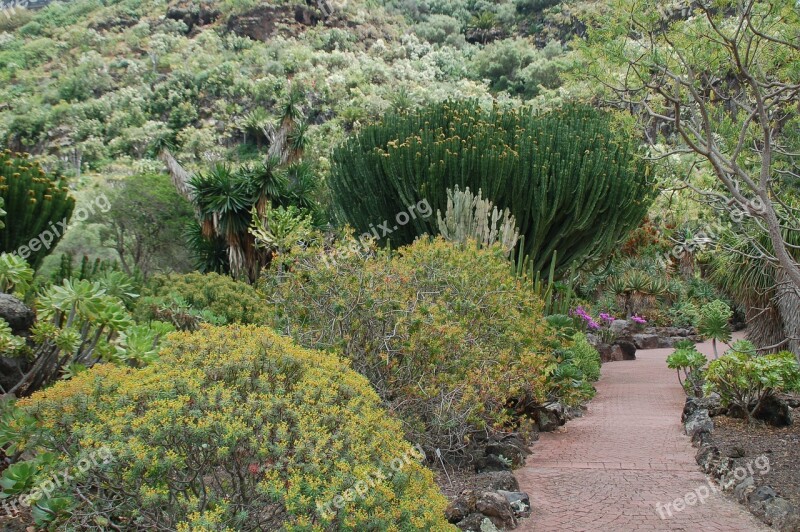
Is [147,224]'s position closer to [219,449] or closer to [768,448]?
[768,448]

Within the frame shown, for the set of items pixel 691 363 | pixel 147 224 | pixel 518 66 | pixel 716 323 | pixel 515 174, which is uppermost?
pixel 518 66

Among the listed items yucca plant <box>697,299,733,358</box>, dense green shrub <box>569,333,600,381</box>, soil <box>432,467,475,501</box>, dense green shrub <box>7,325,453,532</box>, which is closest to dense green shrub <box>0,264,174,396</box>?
dense green shrub <box>7,325,453,532</box>

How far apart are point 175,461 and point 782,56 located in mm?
6152

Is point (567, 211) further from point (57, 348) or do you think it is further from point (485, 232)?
point (57, 348)

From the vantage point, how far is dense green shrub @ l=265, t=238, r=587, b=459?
5352 mm

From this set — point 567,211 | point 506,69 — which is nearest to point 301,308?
point 567,211

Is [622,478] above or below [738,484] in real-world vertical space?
below

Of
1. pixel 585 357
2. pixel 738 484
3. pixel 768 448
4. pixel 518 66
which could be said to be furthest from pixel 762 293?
pixel 518 66

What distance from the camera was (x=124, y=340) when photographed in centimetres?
447

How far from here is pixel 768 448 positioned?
6.05 meters

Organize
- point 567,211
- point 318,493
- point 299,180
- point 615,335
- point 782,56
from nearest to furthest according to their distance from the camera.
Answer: point 318,493, point 782,56, point 567,211, point 615,335, point 299,180

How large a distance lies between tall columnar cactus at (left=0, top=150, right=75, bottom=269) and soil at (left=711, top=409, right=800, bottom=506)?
351 inches

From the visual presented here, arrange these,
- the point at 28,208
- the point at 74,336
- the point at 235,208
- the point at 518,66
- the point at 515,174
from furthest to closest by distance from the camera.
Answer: the point at 518,66 → the point at 235,208 → the point at 515,174 → the point at 28,208 → the point at 74,336

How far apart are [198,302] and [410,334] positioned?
4646 millimetres
